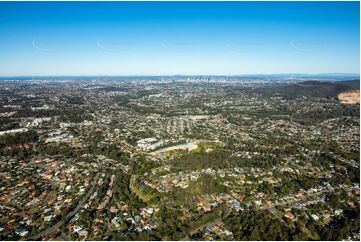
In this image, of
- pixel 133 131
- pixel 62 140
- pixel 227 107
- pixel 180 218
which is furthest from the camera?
pixel 227 107

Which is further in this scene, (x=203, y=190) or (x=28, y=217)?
(x=203, y=190)

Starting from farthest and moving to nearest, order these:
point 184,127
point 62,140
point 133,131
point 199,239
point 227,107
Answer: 1. point 227,107
2. point 184,127
3. point 133,131
4. point 62,140
5. point 199,239

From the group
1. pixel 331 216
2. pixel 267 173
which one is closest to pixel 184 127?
pixel 267 173

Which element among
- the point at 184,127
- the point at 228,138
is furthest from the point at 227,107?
the point at 228,138

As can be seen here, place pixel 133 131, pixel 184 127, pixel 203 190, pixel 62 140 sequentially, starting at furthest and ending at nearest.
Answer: pixel 184 127 < pixel 133 131 < pixel 62 140 < pixel 203 190

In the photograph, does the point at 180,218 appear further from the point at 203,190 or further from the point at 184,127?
the point at 184,127

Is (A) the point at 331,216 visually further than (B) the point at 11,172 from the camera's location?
No

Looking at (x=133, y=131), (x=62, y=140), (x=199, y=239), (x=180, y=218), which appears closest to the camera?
(x=199, y=239)

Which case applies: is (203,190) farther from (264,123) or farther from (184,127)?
(264,123)
